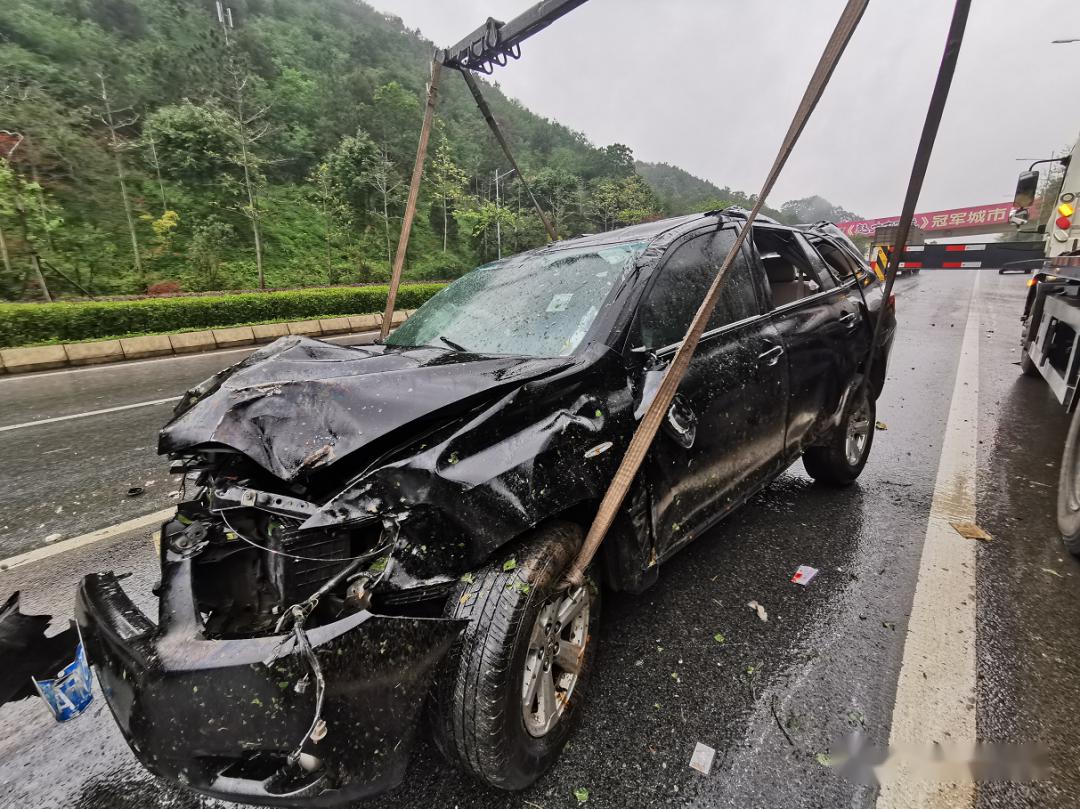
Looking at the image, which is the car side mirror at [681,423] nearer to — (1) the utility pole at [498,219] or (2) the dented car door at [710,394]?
(2) the dented car door at [710,394]

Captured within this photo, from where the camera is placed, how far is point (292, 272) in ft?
80.8

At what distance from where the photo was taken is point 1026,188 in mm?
6000

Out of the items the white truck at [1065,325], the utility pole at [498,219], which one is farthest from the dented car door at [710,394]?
the utility pole at [498,219]

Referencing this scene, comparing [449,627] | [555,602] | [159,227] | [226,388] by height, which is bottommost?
[555,602]

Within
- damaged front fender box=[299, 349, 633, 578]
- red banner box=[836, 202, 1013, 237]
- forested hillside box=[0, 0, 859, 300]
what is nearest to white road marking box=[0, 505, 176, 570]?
damaged front fender box=[299, 349, 633, 578]

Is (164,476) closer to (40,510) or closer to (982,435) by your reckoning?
(40,510)

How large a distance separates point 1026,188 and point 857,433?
5008 mm

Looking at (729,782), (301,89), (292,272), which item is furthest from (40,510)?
(301,89)

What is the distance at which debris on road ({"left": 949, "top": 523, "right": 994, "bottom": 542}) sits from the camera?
2.93 metres

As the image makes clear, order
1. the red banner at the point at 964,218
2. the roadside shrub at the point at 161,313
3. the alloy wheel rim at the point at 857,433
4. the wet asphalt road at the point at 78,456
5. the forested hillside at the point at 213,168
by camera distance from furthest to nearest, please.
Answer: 1. the red banner at the point at 964,218
2. the forested hillside at the point at 213,168
3. the roadside shrub at the point at 161,313
4. the alloy wheel rim at the point at 857,433
5. the wet asphalt road at the point at 78,456

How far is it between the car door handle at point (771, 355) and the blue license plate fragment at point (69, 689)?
272 cm

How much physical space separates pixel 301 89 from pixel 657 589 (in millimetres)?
46576

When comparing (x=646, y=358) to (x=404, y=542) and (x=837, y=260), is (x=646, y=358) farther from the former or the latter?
(x=837, y=260)

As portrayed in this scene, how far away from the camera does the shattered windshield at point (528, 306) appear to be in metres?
2.12
